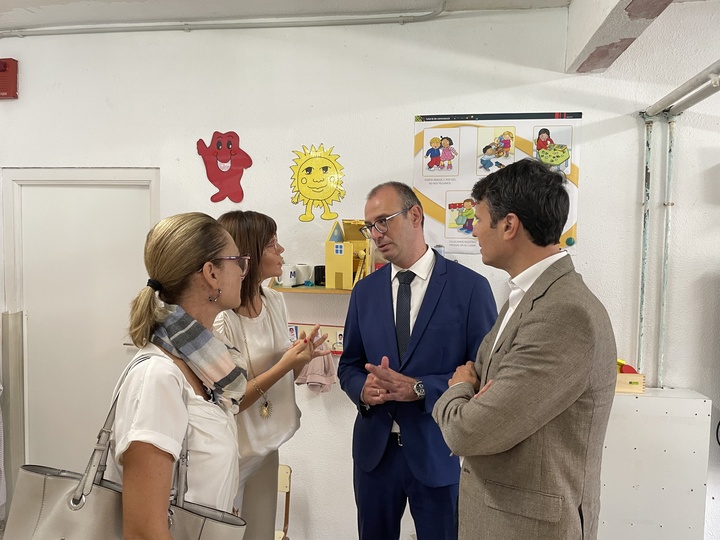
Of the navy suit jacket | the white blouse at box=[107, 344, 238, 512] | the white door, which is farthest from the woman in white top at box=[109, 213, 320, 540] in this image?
the white door

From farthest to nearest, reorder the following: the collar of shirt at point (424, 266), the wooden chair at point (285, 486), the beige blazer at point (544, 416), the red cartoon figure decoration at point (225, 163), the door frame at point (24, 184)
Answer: the door frame at point (24, 184), the red cartoon figure decoration at point (225, 163), the wooden chair at point (285, 486), the collar of shirt at point (424, 266), the beige blazer at point (544, 416)

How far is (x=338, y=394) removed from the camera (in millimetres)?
2762

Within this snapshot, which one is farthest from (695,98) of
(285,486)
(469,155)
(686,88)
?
(285,486)

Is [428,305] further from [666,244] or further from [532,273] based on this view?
[666,244]

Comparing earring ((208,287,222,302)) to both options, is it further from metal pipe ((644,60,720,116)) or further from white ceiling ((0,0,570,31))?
white ceiling ((0,0,570,31))

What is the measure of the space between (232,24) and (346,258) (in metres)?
1.37

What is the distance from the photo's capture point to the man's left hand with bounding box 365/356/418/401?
5.54 feet

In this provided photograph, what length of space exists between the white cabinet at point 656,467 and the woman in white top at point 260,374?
1447mm

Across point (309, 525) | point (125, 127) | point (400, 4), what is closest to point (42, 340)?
point (125, 127)

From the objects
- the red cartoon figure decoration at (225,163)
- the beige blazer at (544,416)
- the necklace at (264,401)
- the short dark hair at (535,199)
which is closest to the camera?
the beige blazer at (544,416)

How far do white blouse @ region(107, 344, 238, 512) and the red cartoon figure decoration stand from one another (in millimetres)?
1764

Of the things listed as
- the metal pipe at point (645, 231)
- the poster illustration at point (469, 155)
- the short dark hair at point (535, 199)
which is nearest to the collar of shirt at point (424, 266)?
the short dark hair at point (535, 199)

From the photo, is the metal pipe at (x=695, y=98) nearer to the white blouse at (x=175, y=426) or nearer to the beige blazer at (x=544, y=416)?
the beige blazer at (x=544, y=416)

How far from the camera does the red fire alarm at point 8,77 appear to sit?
9.68 ft
